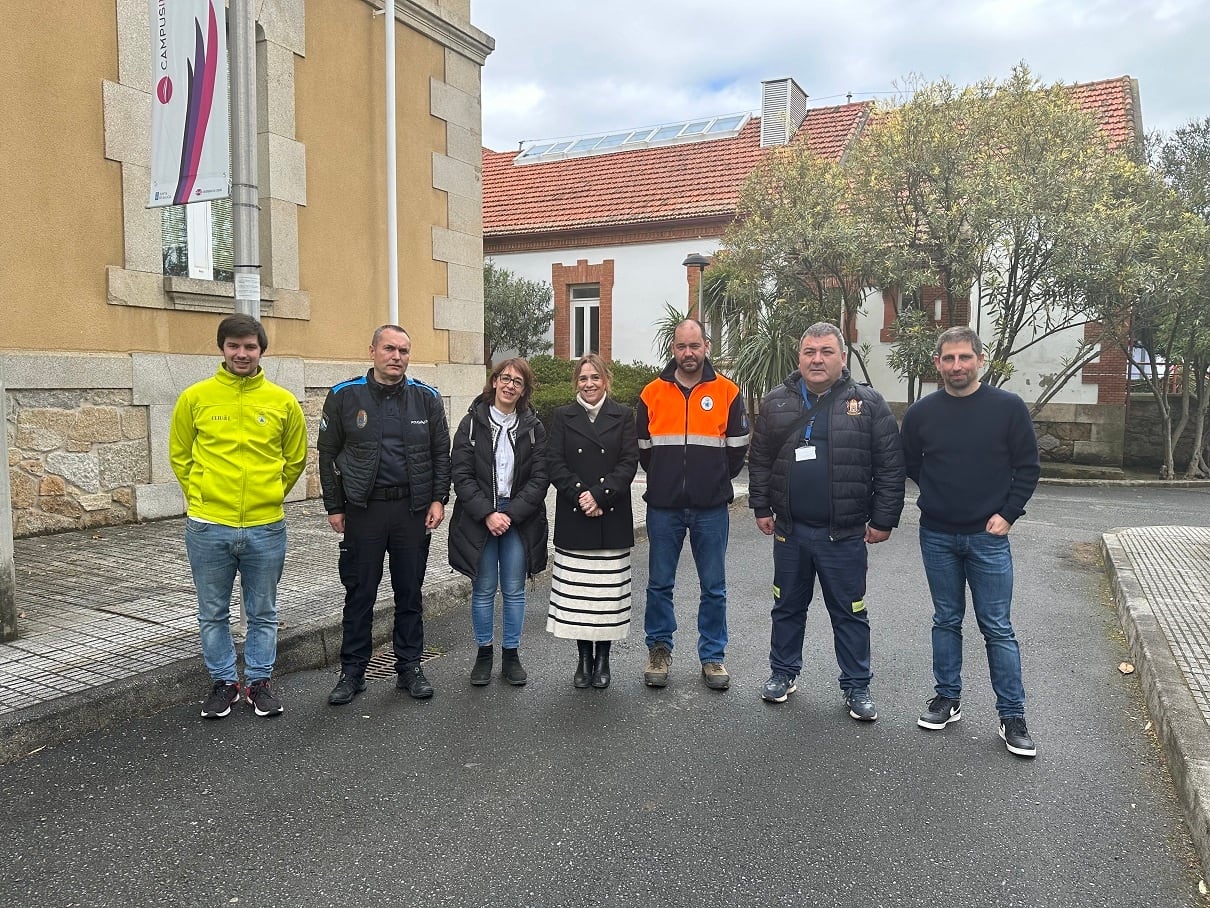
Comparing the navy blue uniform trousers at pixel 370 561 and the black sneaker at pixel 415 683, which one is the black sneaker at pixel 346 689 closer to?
the navy blue uniform trousers at pixel 370 561

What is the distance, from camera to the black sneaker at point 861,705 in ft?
13.8

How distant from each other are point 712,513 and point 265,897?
9.01ft

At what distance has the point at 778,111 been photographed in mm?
22375

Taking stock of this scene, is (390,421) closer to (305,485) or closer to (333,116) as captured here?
(305,485)

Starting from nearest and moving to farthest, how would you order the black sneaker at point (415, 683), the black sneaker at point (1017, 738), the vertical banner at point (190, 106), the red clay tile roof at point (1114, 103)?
the black sneaker at point (1017, 738) < the black sneaker at point (415, 683) < the vertical banner at point (190, 106) < the red clay tile roof at point (1114, 103)

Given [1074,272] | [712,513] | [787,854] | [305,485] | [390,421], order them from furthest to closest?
[1074,272]
[305,485]
[712,513]
[390,421]
[787,854]

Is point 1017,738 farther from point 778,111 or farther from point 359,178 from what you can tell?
point 778,111

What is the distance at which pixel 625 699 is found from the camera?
4473mm

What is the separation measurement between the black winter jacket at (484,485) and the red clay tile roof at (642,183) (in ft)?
54.9

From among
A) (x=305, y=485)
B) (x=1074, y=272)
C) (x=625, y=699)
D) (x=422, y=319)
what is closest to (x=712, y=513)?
(x=625, y=699)

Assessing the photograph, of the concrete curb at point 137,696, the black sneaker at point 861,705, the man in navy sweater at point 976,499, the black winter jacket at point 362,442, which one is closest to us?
the concrete curb at point 137,696

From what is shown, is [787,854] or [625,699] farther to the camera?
[625,699]

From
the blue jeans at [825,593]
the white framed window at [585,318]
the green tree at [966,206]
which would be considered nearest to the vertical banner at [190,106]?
the blue jeans at [825,593]

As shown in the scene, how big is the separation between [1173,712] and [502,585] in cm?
326
